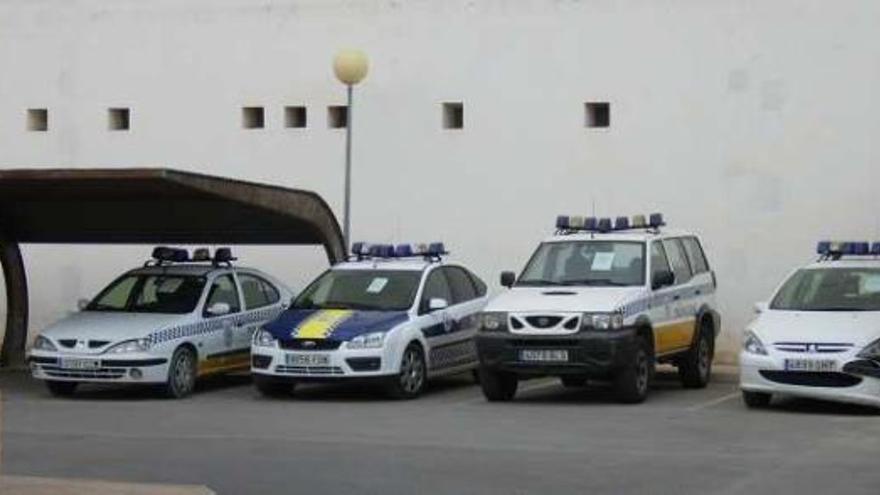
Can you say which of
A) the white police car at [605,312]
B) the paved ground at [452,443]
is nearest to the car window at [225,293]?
the paved ground at [452,443]

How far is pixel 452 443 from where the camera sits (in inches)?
500

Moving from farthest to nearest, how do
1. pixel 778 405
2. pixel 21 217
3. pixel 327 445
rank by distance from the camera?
pixel 21 217 < pixel 778 405 < pixel 327 445

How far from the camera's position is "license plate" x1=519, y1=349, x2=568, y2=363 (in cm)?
1534

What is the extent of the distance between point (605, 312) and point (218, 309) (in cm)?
500

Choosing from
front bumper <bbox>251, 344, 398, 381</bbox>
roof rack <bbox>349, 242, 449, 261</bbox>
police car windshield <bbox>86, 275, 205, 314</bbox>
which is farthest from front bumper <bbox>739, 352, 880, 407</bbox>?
police car windshield <bbox>86, 275, 205, 314</bbox>

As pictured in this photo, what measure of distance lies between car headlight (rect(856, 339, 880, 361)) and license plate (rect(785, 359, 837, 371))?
27 cm

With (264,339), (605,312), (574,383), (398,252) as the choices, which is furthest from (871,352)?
(264,339)

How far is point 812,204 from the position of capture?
19516mm

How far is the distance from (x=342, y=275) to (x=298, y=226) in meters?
1.97

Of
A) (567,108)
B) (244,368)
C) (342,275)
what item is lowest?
(244,368)

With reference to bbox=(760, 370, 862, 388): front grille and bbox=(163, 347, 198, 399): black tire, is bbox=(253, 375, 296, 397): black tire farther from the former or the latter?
bbox=(760, 370, 862, 388): front grille

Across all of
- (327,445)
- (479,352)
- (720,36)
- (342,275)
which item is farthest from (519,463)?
(720,36)

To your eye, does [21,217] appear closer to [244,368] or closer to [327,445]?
[244,368]

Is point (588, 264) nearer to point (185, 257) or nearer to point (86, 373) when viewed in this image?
point (185, 257)
